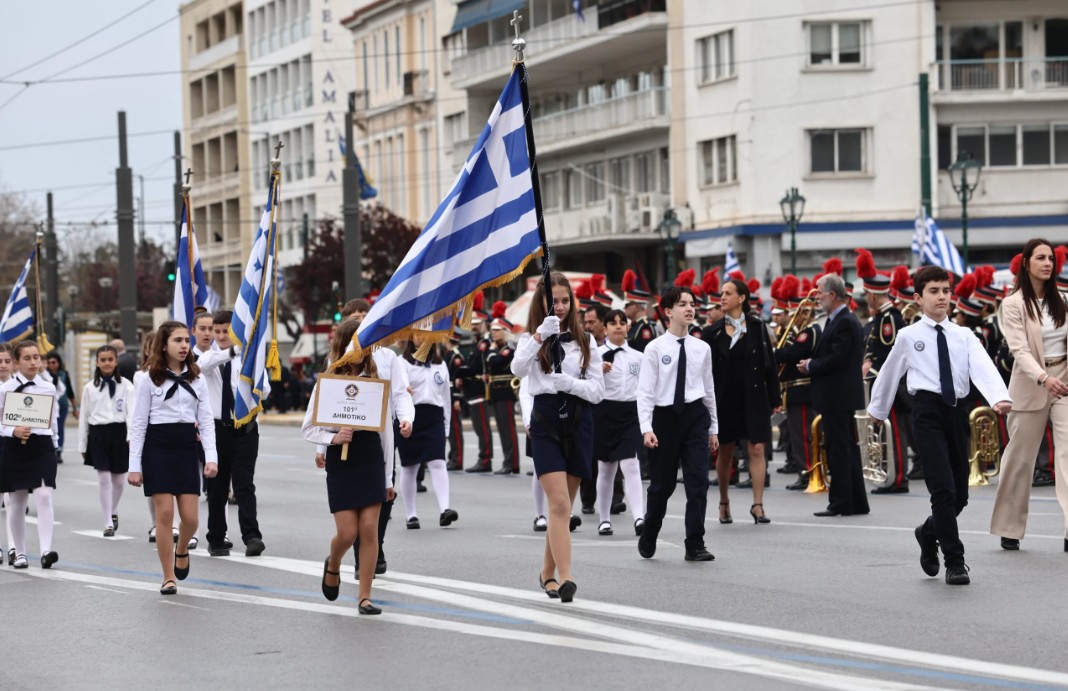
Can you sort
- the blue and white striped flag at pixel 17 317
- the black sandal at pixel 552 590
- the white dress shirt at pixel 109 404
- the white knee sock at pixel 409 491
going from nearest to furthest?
the black sandal at pixel 552 590
the white knee sock at pixel 409 491
the white dress shirt at pixel 109 404
the blue and white striped flag at pixel 17 317

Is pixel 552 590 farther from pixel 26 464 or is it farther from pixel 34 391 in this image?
pixel 34 391

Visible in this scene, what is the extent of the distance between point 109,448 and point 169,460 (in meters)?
4.94

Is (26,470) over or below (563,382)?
below

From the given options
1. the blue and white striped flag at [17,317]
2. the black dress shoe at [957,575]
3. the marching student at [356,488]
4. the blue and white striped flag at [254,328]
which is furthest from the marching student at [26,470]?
the blue and white striped flag at [17,317]

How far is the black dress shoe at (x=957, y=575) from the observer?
1111 centimetres

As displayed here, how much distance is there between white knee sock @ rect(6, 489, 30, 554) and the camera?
47.8ft

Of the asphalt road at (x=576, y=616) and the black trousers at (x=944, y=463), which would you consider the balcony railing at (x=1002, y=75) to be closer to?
the asphalt road at (x=576, y=616)

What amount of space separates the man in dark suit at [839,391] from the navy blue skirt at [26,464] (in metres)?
6.65

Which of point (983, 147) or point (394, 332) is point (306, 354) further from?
point (394, 332)

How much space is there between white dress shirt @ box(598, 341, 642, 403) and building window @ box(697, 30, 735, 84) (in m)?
31.8

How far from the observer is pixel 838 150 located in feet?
153

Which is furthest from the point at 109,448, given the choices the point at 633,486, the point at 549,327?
the point at 549,327

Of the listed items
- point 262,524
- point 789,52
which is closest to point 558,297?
point 262,524

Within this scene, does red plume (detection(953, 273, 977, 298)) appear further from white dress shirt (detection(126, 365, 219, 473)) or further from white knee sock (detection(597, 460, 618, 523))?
white dress shirt (detection(126, 365, 219, 473))
